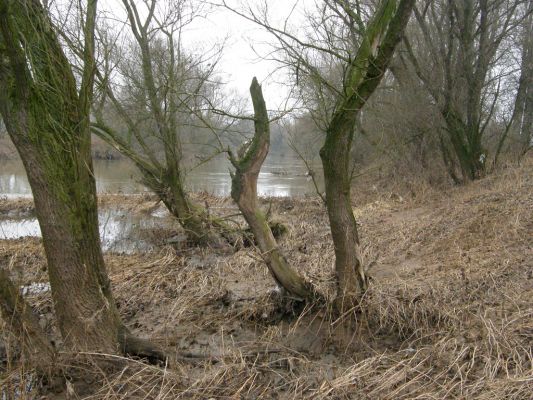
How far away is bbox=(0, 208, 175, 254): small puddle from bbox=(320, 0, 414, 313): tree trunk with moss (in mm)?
6185

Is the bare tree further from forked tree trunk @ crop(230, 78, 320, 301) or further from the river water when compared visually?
forked tree trunk @ crop(230, 78, 320, 301)

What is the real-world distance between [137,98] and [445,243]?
686 cm

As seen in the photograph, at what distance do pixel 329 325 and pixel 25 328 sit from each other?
303 cm

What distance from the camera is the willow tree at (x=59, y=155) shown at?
362 centimetres

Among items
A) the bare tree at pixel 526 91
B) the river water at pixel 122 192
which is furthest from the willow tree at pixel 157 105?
the bare tree at pixel 526 91

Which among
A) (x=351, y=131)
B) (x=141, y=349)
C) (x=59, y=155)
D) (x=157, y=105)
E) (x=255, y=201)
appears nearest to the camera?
(x=59, y=155)

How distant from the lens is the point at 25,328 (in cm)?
372

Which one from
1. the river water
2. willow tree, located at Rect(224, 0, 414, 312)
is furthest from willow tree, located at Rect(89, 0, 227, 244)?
willow tree, located at Rect(224, 0, 414, 312)

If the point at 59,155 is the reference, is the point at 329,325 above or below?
below


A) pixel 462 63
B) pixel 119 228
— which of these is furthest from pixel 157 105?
pixel 462 63

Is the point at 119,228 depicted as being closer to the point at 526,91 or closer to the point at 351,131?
the point at 351,131

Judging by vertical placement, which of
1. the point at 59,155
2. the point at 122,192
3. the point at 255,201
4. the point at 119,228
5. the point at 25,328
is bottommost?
the point at 119,228

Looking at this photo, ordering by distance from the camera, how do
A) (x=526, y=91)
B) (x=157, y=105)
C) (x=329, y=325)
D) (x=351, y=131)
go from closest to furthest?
(x=351, y=131)
(x=329, y=325)
(x=157, y=105)
(x=526, y=91)

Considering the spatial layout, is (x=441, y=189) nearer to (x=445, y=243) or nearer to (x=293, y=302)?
(x=445, y=243)
